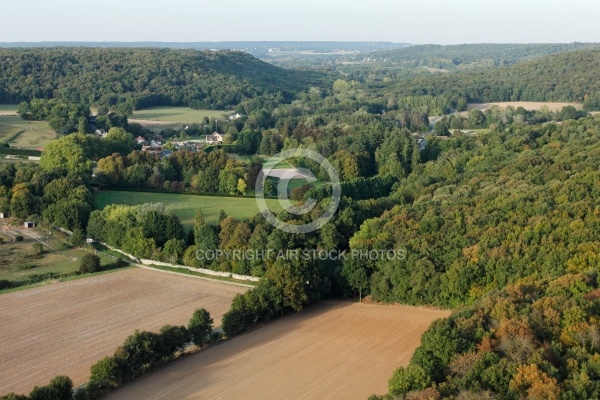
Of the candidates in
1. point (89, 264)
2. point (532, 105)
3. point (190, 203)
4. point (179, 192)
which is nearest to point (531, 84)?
point (532, 105)

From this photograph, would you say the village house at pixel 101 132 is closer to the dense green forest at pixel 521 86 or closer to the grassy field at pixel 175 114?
the grassy field at pixel 175 114

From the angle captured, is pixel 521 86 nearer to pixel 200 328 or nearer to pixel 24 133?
pixel 24 133

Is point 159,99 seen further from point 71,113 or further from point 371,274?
point 371,274

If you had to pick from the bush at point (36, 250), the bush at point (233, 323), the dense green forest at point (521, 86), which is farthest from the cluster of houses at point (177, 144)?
the dense green forest at point (521, 86)

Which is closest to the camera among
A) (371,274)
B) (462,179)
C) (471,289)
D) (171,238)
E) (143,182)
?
(471,289)

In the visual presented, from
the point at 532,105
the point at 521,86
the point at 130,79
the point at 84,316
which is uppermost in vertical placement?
the point at 130,79

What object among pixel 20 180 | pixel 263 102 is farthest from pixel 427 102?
pixel 20 180
